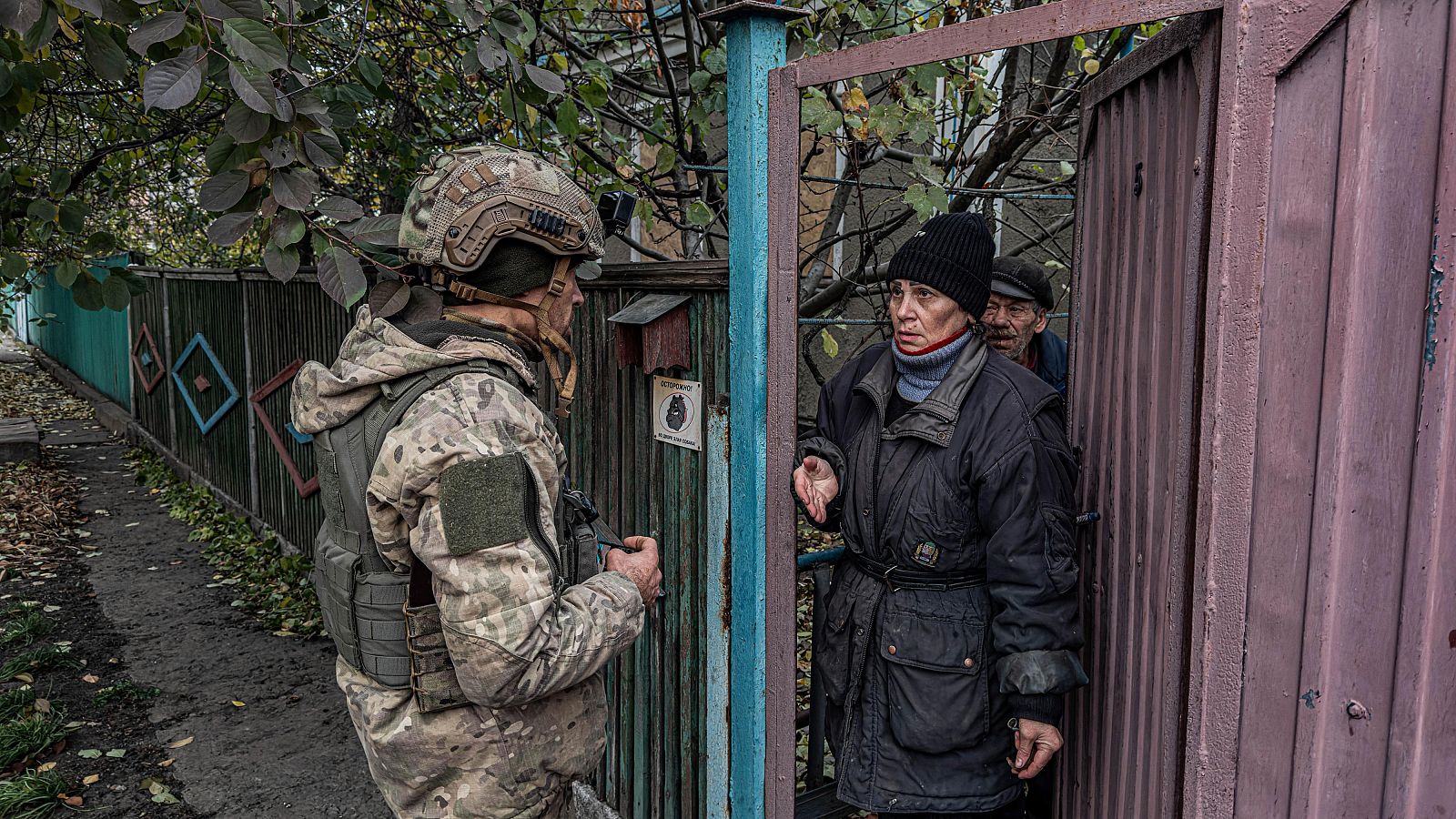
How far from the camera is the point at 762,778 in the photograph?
94.8 inches

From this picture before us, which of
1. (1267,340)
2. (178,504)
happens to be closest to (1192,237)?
(1267,340)

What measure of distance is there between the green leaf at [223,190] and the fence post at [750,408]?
1.23 metres

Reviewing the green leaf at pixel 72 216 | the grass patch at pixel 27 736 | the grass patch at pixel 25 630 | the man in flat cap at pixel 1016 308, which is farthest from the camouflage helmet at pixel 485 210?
the grass patch at pixel 25 630

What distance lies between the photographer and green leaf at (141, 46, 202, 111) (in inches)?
80.4

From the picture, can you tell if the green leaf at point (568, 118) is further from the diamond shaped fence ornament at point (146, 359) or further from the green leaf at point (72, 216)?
the diamond shaped fence ornament at point (146, 359)

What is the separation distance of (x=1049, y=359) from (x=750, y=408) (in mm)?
1564

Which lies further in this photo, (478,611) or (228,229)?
(228,229)

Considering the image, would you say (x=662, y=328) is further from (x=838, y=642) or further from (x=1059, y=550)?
(x=1059, y=550)

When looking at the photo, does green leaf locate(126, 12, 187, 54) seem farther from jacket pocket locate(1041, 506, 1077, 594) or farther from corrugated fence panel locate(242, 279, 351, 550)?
corrugated fence panel locate(242, 279, 351, 550)

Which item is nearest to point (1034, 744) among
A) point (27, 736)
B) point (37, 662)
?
point (27, 736)

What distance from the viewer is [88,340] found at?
1387 centimetres

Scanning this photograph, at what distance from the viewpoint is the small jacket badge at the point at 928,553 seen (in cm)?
210

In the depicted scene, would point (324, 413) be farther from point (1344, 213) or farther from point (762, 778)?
point (1344, 213)

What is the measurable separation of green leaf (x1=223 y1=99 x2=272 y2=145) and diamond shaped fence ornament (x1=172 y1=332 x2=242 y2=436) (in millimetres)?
5747
